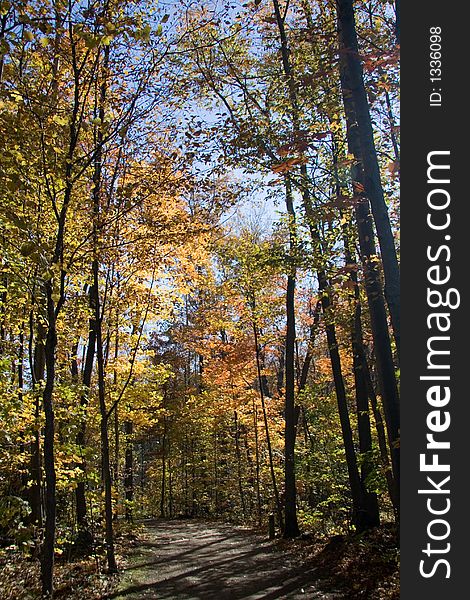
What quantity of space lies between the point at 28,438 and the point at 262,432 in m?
13.0

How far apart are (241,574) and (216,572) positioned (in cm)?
66

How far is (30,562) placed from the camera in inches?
376

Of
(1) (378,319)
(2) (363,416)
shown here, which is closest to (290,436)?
(2) (363,416)

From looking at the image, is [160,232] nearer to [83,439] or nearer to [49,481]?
[49,481]

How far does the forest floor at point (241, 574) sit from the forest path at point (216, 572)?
0.05ft

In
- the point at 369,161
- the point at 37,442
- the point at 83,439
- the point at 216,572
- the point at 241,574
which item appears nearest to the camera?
the point at 369,161

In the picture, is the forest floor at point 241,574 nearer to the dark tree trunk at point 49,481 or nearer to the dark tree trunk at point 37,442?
the dark tree trunk at point 37,442

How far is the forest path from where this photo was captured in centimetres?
764

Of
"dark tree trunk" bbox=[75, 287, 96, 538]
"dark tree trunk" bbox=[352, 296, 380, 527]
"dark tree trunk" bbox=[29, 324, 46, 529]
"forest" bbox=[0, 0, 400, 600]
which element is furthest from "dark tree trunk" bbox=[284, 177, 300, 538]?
"dark tree trunk" bbox=[29, 324, 46, 529]

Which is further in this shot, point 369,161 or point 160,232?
point 160,232

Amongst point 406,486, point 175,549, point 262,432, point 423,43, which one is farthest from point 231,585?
point 262,432

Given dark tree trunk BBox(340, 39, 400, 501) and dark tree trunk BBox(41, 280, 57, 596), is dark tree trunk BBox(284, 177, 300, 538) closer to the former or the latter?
dark tree trunk BBox(340, 39, 400, 501)

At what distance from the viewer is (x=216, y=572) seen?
371 inches

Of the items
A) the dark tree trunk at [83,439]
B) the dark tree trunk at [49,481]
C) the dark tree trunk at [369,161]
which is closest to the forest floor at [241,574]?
the dark tree trunk at [83,439]
